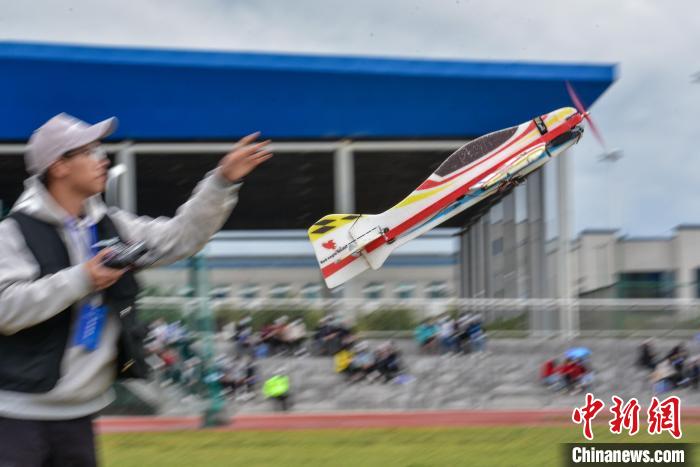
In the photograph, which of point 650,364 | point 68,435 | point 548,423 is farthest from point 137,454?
point 650,364

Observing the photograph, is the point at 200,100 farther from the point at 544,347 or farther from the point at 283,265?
the point at 544,347

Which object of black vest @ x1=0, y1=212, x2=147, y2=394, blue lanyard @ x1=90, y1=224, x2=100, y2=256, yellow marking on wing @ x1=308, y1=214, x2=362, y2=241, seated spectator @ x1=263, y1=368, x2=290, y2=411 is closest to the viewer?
black vest @ x1=0, y1=212, x2=147, y2=394

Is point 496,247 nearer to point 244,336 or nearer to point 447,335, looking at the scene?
point 447,335

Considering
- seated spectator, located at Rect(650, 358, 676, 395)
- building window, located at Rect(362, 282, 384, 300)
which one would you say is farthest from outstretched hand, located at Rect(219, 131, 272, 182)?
building window, located at Rect(362, 282, 384, 300)

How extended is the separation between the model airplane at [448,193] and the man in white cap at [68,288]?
47 centimetres

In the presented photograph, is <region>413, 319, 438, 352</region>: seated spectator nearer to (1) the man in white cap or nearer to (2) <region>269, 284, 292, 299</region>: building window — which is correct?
(2) <region>269, 284, 292, 299</region>: building window

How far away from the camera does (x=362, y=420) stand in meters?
13.2

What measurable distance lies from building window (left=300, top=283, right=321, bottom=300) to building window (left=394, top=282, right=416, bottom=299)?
88.8 inches

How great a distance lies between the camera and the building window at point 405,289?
1790 cm

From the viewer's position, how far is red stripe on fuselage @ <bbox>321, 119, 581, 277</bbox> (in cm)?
317

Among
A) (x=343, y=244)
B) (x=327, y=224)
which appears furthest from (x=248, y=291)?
(x=343, y=244)

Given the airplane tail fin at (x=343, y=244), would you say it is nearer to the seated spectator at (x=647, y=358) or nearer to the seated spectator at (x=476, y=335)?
the seated spectator at (x=476, y=335)

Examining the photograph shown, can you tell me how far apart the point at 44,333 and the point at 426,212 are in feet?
3.83

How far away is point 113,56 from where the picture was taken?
17.3 metres
